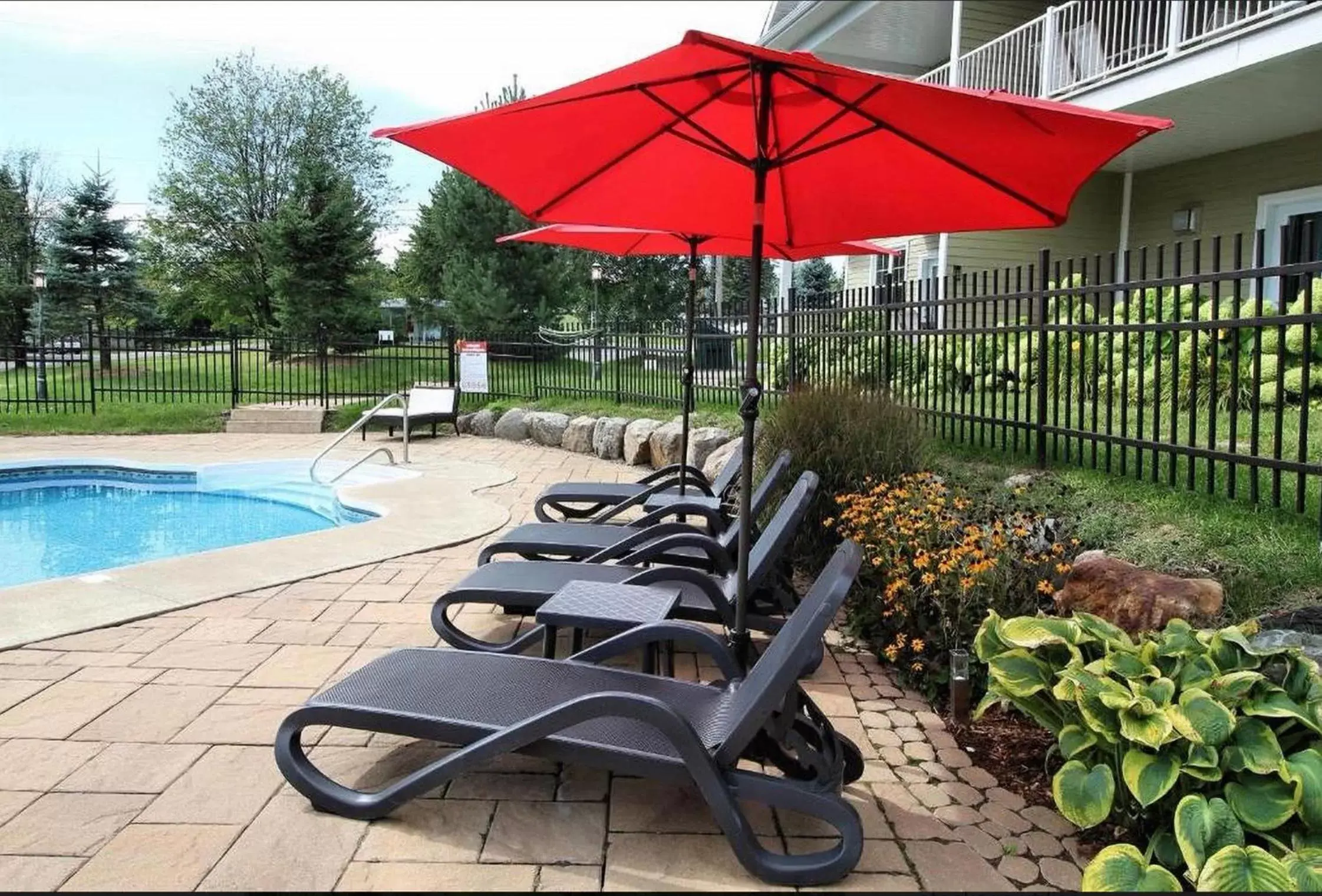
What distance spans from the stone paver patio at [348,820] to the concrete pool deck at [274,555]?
1.35ft

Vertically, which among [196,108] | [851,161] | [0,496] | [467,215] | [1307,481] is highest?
[196,108]

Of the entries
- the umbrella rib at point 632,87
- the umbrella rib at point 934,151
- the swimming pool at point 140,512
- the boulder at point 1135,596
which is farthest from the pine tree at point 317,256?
the boulder at point 1135,596

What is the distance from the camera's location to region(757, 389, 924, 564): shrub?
5242 mm

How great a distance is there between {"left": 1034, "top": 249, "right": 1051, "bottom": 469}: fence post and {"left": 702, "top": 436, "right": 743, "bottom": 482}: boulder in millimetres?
2762

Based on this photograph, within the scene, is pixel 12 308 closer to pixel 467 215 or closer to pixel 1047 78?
pixel 467 215

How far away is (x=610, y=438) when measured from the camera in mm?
10789

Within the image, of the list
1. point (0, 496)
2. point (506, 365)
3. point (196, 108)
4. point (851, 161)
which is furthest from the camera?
point (196, 108)

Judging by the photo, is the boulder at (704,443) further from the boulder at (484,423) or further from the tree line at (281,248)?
the boulder at (484,423)

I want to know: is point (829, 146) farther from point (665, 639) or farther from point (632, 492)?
point (632, 492)

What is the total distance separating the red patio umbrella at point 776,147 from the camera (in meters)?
2.58

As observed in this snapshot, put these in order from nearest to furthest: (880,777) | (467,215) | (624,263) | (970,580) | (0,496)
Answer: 1. (880,777)
2. (970,580)
3. (0,496)
4. (467,215)
5. (624,263)

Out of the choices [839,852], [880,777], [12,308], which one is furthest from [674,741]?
[12,308]

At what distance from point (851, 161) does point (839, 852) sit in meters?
2.83

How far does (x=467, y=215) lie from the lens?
20.1 m
